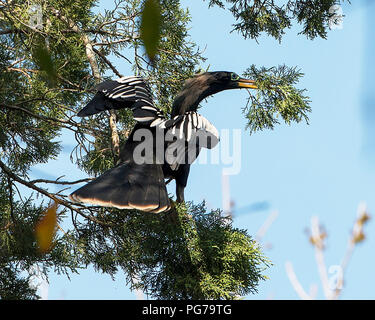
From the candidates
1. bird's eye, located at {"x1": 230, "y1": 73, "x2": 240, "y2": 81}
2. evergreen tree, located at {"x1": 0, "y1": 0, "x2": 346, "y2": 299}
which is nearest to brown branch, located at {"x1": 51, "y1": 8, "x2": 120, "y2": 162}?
evergreen tree, located at {"x1": 0, "y1": 0, "x2": 346, "y2": 299}

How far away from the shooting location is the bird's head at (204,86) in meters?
3.49

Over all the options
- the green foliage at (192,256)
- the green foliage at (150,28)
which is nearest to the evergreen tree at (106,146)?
the green foliage at (192,256)

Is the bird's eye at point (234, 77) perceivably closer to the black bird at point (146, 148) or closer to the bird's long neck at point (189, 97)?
the bird's long neck at point (189, 97)

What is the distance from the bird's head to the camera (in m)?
3.49

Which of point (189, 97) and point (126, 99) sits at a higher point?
point (189, 97)

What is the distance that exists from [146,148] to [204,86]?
2.23ft

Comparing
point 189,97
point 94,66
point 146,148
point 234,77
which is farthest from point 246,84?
point 94,66

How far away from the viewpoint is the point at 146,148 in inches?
127

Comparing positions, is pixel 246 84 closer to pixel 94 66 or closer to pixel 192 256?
pixel 94 66

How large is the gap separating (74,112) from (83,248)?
3.19 ft

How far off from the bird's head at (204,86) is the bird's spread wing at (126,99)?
27cm
